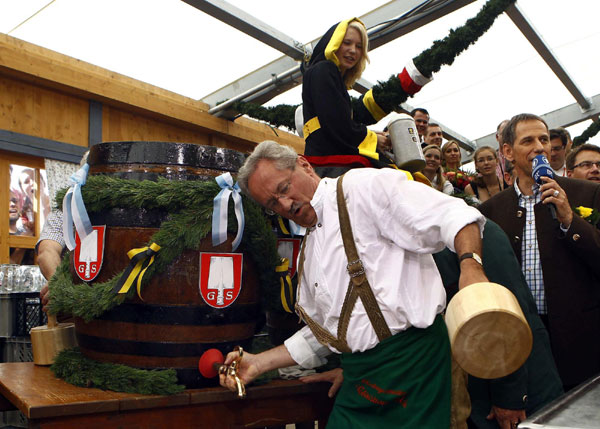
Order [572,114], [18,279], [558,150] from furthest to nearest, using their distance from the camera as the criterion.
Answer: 1. [572,114]
2. [558,150]
3. [18,279]

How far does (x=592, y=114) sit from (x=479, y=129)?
1.95 m

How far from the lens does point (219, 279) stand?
1.76 metres

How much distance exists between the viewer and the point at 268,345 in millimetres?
2205

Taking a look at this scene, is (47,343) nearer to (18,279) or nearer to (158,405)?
(158,405)

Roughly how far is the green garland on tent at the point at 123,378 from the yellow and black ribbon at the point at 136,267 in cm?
25

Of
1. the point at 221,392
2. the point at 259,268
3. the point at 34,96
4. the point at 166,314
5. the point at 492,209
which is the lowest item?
the point at 221,392

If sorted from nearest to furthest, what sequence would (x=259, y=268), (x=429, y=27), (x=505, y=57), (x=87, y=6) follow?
1. (x=259, y=268)
2. (x=87, y=6)
3. (x=429, y=27)
4. (x=505, y=57)

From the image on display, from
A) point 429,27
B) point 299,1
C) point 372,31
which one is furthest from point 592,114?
point 299,1

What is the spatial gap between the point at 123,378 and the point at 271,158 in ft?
2.69

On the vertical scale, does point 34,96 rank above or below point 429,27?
below

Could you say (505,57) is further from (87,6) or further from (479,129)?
(87,6)

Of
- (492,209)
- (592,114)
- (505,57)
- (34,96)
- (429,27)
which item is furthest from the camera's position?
(592,114)

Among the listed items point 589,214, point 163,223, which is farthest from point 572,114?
point 163,223


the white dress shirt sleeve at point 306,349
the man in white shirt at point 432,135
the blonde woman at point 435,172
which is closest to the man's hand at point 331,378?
the white dress shirt sleeve at point 306,349
